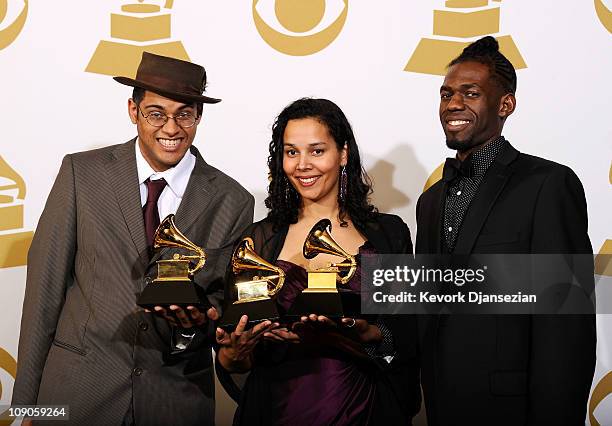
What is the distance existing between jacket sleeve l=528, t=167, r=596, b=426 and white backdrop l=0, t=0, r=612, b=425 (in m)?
1.34

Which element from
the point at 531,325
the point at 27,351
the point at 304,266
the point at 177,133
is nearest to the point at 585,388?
the point at 531,325

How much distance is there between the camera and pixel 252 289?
8.58ft

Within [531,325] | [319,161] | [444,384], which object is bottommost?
[444,384]

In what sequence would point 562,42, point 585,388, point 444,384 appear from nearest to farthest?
point 585,388, point 444,384, point 562,42

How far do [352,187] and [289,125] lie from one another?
30cm

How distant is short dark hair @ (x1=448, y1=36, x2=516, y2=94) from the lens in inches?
111

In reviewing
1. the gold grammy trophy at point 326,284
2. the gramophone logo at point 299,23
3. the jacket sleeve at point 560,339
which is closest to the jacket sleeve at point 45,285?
the gold grammy trophy at point 326,284

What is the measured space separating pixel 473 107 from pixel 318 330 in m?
0.88

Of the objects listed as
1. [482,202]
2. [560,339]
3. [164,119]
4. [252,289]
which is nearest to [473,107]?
[482,202]

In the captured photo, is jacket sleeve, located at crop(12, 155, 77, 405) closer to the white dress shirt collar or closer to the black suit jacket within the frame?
the white dress shirt collar

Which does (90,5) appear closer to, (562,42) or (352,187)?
(352,187)

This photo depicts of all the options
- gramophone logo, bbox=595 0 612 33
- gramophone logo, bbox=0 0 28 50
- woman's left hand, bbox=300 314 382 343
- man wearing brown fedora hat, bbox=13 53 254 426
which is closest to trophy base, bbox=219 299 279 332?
woman's left hand, bbox=300 314 382 343

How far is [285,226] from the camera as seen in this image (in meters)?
2.92

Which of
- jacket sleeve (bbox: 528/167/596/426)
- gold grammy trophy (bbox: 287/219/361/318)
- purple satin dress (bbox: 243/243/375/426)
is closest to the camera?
jacket sleeve (bbox: 528/167/596/426)
